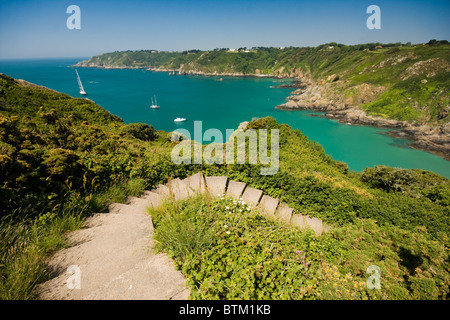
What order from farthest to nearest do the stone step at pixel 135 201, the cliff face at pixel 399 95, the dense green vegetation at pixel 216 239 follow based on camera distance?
the cliff face at pixel 399 95 < the stone step at pixel 135 201 < the dense green vegetation at pixel 216 239

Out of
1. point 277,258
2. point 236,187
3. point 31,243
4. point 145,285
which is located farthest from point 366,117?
point 31,243

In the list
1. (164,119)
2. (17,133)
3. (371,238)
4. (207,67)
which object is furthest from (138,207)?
(207,67)

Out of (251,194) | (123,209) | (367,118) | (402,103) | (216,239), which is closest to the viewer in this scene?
(216,239)

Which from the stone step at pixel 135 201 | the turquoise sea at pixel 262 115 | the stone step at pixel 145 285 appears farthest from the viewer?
the turquoise sea at pixel 262 115

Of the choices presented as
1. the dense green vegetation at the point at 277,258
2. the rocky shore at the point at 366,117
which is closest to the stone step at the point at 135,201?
the dense green vegetation at the point at 277,258

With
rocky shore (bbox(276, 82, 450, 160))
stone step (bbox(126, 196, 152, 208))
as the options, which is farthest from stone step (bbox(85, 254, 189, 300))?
rocky shore (bbox(276, 82, 450, 160))

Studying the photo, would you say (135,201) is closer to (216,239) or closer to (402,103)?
(216,239)

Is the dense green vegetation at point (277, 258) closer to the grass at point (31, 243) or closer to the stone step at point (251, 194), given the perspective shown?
the grass at point (31, 243)
